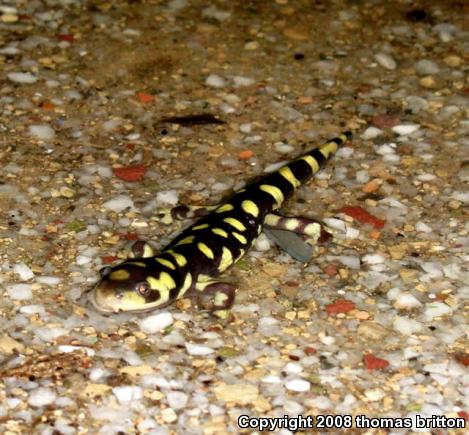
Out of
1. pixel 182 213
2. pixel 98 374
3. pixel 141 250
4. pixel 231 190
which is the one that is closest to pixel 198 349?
pixel 98 374

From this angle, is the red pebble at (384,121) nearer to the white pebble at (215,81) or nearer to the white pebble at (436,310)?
→ the white pebble at (215,81)

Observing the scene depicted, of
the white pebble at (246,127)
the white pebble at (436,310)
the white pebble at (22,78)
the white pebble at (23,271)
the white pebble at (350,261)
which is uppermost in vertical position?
the white pebble at (436,310)

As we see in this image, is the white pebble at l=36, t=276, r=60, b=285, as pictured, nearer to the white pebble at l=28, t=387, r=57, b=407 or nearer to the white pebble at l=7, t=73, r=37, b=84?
the white pebble at l=28, t=387, r=57, b=407

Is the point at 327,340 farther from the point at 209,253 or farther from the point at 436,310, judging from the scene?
the point at 209,253

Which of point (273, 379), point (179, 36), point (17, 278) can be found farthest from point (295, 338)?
point (179, 36)

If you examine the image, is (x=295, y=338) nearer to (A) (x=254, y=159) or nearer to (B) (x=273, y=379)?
(B) (x=273, y=379)

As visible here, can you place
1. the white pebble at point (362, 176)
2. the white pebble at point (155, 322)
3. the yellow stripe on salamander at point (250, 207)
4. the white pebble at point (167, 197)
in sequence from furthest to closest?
1. the white pebble at point (362, 176)
2. the white pebble at point (167, 197)
3. the yellow stripe on salamander at point (250, 207)
4. the white pebble at point (155, 322)

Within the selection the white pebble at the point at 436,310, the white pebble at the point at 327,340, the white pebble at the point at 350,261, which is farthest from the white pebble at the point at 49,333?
the white pebble at the point at 436,310

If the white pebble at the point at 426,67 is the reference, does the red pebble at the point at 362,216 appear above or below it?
below
